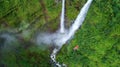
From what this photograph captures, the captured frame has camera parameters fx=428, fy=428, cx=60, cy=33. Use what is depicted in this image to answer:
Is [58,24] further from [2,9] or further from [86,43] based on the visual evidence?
[2,9]

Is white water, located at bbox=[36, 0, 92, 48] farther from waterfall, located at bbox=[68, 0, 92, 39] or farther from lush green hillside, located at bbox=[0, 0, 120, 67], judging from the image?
lush green hillside, located at bbox=[0, 0, 120, 67]

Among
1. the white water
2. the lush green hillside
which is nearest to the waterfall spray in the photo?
the white water

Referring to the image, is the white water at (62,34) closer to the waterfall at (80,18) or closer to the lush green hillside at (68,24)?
the waterfall at (80,18)

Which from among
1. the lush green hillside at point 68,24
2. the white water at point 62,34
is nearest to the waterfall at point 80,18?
the white water at point 62,34

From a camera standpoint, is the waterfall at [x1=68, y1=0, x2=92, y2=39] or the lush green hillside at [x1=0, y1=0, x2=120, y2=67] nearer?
the lush green hillside at [x1=0, y1=0, x2=120, y2=67]

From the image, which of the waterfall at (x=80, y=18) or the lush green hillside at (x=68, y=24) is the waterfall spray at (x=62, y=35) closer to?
the waterfall at (x=80, y=18)

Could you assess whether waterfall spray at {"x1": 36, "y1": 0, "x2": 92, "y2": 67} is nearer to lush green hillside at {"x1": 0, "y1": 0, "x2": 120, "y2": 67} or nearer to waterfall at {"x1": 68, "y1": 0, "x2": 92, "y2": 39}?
waterfall at {"x1": 68, "y1": 0, "x2": 92, "y2": 39}

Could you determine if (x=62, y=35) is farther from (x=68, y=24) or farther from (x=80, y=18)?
(x=80, y=18)

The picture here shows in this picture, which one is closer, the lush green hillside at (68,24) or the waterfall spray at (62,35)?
the lush green hillside at (68,24)

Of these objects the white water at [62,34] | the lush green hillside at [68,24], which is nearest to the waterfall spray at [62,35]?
the white water at [62,34]
